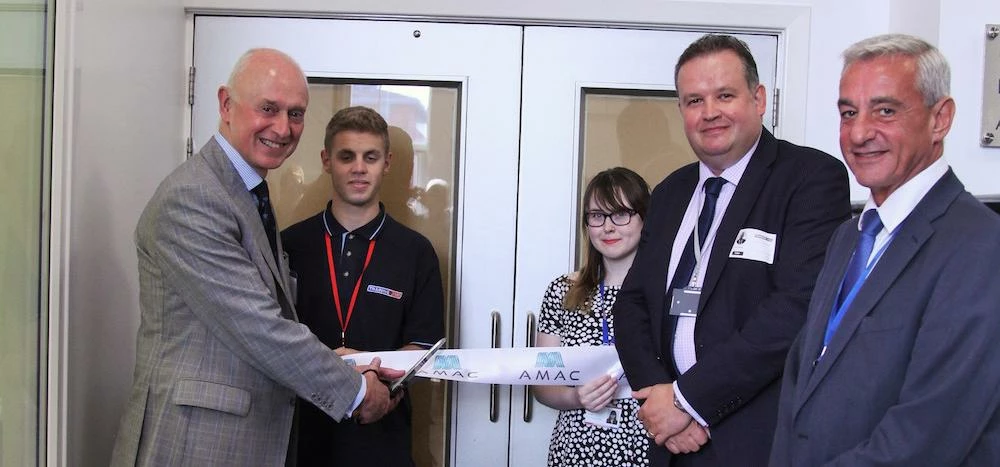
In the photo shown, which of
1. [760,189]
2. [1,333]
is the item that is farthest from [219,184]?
[760,189]

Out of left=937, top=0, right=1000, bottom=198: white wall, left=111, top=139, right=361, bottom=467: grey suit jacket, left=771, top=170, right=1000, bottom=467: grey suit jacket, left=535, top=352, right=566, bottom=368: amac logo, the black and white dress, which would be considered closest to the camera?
left=771, top=170, right=1000, bottom=467: grey suit jacket

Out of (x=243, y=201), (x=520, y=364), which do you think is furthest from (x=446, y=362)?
(x=243, y=201)

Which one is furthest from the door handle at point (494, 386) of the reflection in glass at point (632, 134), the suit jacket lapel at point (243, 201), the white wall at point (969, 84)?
the white wall at point (969, 84)

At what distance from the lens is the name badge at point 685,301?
92.4 inches

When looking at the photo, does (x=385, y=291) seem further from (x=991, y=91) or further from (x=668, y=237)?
(x=991, y=91)

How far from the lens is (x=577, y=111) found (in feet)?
11.7

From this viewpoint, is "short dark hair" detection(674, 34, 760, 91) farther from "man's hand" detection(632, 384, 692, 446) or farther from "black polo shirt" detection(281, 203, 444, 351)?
"black polo shirt" detection(281, 203, 444, 351)

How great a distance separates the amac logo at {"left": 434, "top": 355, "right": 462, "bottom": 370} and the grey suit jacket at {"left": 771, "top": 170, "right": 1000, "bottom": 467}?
4.36 ft

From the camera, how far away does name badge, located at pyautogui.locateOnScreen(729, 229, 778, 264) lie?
2.27 metres

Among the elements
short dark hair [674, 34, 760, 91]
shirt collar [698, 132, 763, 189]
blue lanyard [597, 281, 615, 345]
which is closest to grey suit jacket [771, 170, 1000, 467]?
shirt collar [698, 132, 763, 189]

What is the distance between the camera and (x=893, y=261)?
1.74m

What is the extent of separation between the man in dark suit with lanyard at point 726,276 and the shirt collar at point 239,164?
1104 mm

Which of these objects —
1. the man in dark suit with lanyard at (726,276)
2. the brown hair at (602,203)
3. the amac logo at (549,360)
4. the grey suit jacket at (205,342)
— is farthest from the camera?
the brown hair at (602,203)

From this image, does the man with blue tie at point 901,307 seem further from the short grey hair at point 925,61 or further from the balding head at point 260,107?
the balding head at point 260,107
